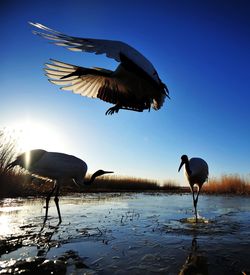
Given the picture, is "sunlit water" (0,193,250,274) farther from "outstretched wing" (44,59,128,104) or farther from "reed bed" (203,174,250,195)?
"reed bed" (203,174,250,195)

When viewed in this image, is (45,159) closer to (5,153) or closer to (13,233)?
(13,233)

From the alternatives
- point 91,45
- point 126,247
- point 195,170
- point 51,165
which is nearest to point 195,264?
point 126,247

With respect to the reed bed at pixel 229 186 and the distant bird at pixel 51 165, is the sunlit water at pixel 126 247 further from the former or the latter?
the reed bed at pixel 229 186

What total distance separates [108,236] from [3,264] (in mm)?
1889

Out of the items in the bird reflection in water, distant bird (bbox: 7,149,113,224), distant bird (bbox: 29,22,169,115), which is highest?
distant bird (bbox: 29,22,169,115)

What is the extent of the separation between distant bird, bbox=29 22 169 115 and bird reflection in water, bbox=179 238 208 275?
107 inches

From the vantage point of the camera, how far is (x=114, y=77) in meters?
6.21

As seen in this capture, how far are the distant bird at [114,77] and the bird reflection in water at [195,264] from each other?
2722 mm

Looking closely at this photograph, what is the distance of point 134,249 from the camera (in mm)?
3963

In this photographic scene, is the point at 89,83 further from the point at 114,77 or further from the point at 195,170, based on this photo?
the point at 195,170

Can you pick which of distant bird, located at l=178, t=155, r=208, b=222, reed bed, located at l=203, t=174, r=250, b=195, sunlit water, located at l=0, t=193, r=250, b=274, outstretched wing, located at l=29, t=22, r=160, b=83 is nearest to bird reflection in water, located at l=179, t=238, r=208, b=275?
sunlit water, located at l=0, t=193, r=250, b=274

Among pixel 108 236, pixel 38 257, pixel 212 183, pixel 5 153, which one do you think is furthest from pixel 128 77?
pixel 212 183

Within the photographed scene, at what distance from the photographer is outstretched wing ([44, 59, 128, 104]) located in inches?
249

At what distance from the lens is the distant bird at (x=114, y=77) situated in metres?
4.69
